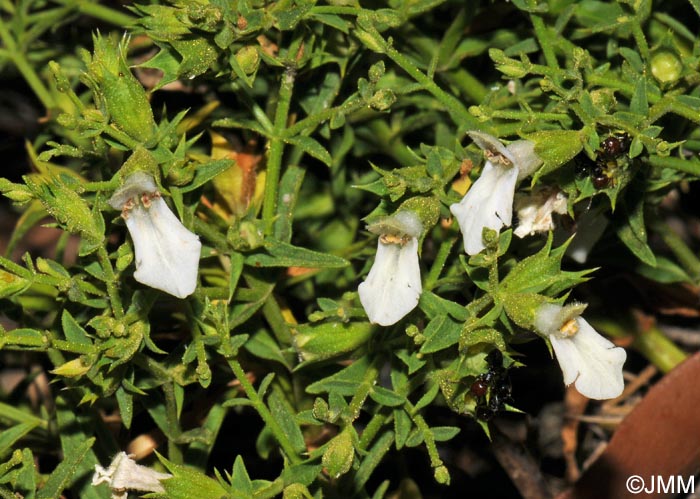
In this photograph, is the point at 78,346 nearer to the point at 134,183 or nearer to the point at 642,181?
the point at 134,183

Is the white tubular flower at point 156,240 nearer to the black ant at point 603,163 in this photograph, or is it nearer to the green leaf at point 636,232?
the black ant at point 603,163

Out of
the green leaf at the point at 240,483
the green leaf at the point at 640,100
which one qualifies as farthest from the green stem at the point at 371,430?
the green leaf at the point at 640,100

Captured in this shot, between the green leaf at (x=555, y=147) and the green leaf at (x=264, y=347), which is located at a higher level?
the green leaf at (x=555, y=147)

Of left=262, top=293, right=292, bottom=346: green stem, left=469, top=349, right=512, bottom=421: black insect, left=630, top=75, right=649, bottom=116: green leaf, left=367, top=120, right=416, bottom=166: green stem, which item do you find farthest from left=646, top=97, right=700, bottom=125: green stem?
left=262, top=293, right=292, bottom=346: green stem

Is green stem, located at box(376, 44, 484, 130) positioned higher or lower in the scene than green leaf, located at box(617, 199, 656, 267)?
higher

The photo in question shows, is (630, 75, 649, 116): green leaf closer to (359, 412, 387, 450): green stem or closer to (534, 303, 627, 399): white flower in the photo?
(534, 303, 627, 399): white flower

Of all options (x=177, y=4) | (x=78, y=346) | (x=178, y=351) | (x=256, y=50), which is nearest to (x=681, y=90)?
(x=256, y=50)

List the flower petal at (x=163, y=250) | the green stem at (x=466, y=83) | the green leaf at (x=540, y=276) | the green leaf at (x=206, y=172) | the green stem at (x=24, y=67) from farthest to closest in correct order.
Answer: the green stem at (x=24, y=67)
the green stem at (x=466, y=83)
the green leaf at (x=206, y=172)
the green leaf at (x=540, y=276)
the flower petal at (x=163, y=250)
